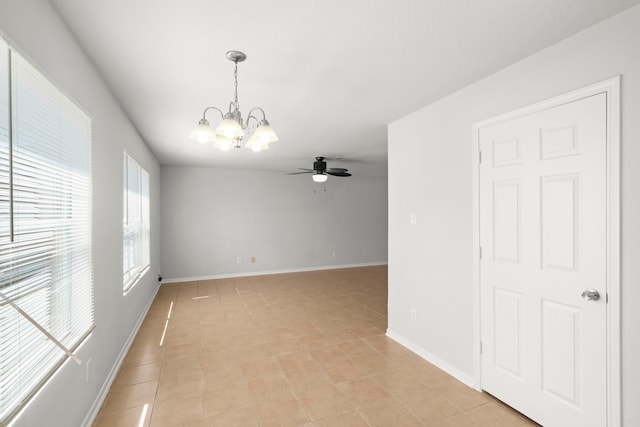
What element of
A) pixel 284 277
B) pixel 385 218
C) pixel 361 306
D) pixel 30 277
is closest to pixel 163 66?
pixel 30 277

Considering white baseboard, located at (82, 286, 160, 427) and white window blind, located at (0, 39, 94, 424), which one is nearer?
white window blind, located at (0, 39, 94, 424)

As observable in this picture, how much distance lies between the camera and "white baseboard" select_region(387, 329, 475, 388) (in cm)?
254

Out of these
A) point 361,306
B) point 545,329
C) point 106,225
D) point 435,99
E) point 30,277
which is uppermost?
point 435,99

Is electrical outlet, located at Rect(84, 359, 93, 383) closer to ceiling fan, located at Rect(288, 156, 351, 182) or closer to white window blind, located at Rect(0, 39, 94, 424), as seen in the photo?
→ white window blind, located at Rect(0, 39, 94, 424)

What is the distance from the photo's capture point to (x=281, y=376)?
106 inches

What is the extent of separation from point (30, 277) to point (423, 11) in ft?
7.74

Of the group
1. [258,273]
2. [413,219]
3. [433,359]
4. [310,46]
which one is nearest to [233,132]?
[310,46]

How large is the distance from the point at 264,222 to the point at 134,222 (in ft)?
11.6

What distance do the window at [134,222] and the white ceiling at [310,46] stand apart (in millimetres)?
855

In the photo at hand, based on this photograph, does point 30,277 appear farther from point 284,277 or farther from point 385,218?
point 385,218

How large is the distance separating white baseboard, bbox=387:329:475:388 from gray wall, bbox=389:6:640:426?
15mm

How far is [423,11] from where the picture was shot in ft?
5.27

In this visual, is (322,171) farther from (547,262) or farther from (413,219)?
(547,262)

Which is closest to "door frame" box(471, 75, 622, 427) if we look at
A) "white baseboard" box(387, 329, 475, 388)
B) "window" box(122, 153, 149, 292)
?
"white baseboard" box(387, 329, 475, 388)
